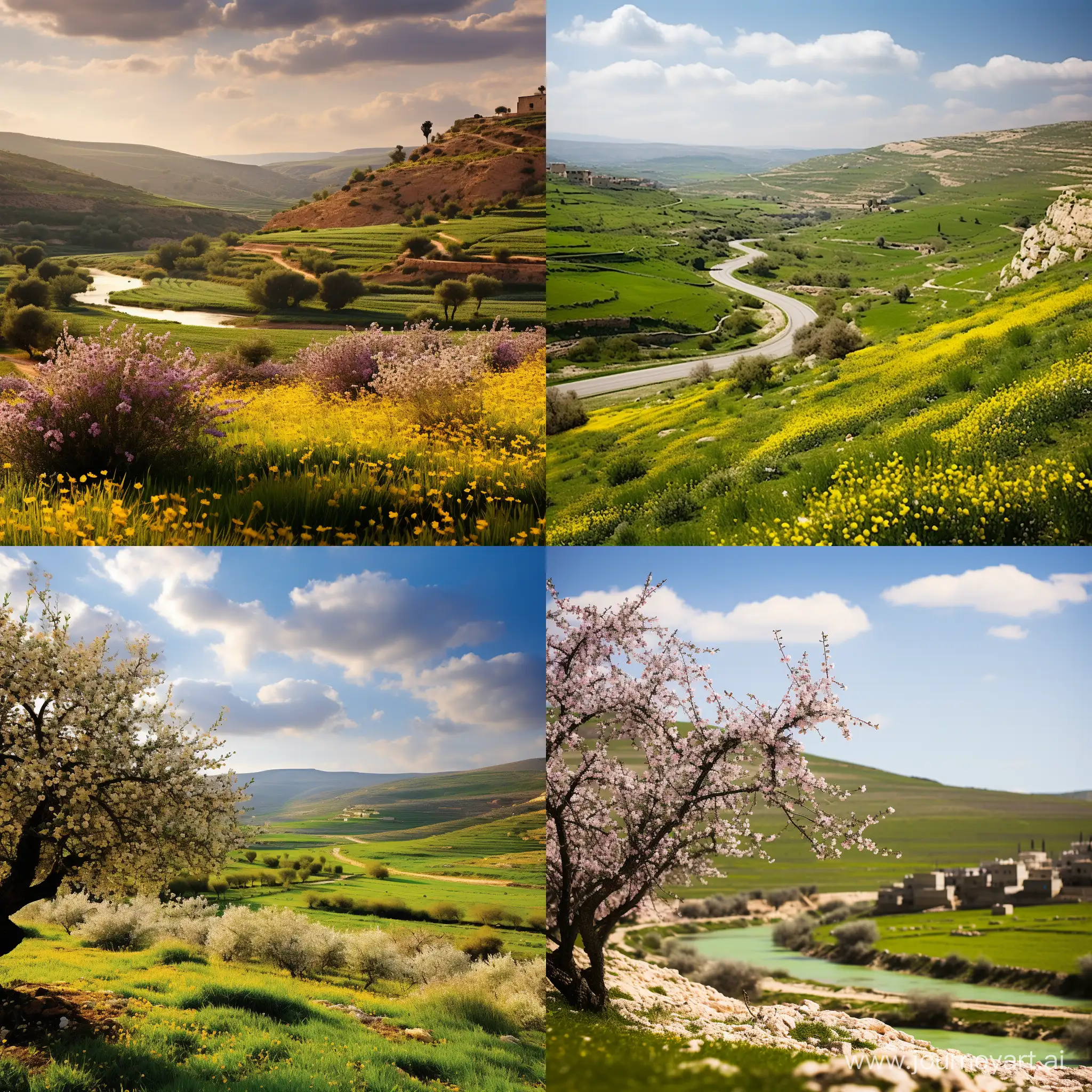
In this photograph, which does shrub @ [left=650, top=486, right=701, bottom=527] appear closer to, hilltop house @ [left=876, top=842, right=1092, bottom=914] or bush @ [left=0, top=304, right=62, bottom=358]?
bush @ [left=0, top=304, right=62, bottom=358]

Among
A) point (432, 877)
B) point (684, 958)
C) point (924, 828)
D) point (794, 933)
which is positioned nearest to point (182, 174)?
point (432, 877)

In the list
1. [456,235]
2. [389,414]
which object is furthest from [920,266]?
[389,414]

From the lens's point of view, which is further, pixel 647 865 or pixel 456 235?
pixel 456 235

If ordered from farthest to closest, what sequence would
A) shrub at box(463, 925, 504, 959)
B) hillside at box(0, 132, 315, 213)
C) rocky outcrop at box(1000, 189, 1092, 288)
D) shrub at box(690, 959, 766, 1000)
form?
shrub at box(690, 959, 766, 1000) < rocky outcrop at box(1000, 189, 1092, 288) < hillside at box(0, 132, 315, 213) < shrub at box(463, 925, 504, 959)

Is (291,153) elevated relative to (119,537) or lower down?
elevated

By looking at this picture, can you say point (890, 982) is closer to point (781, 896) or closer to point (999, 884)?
point (999, 884)

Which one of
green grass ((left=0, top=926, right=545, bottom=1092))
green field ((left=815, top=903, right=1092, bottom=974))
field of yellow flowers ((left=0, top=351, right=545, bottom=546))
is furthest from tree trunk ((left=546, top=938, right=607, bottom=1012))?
green field ((left=815, top=903, right=1092, bottom=974))

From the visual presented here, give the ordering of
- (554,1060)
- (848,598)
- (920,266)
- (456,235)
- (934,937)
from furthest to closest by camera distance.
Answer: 1. (934,937)
2. (848,598)
3. (920,266)
4. (456,235)
5. (554,1060)

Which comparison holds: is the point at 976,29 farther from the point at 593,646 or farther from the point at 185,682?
the point at 185,682
